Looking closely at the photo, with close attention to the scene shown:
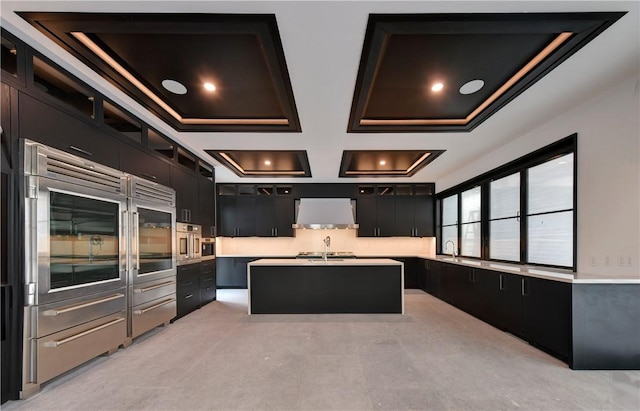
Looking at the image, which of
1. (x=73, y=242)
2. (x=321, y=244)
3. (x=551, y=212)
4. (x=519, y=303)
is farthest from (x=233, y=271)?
(x=551, y=212)

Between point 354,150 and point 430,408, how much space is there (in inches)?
140

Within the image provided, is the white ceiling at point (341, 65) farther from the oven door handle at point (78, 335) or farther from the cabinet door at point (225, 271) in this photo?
the cabinet door at point (225, 271)

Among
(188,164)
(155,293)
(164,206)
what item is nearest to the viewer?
(155,293)

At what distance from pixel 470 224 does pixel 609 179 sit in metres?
3.13

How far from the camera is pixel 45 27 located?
209cm

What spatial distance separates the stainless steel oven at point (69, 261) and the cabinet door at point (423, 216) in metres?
6.40

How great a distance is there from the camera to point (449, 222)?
717cm

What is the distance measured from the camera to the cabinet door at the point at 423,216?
7777 millimetres

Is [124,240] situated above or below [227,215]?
below

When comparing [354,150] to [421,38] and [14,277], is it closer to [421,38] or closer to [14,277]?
[421,38]

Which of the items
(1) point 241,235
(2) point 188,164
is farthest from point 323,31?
(1) point 241,235

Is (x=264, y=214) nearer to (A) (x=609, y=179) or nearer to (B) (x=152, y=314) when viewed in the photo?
(B) (x=152, y=314)

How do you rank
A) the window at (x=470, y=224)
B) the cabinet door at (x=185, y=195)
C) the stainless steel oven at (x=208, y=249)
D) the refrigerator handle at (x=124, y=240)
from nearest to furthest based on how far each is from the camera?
the refrigerator handle at (x=124, y=240)
the cabinet door at (x=185, y=195)
the stainless steel oven at (x=208, y=249)
the window at (x=470, y=224)

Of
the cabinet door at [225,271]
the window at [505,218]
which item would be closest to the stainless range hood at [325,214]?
the cabinet door at [225,271]
